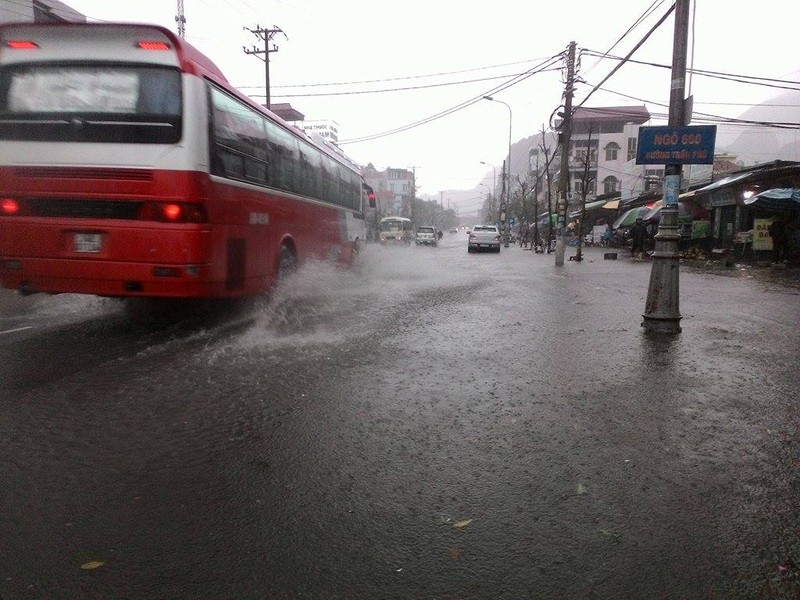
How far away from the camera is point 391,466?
125 inches

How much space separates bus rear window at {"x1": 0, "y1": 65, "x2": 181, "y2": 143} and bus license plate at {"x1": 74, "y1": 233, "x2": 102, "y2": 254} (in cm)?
96

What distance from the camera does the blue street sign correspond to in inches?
268

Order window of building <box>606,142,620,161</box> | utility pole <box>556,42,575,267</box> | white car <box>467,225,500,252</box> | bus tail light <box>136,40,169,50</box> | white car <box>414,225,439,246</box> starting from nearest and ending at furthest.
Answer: bus tail light <box>136,40,169,50</box> < utility pole <box>556,42,575,267</box> < white car <box>467,225,500,252</box> < white car <box>414,225,439,246</box> < window of building <box>606,142,620,161</box>

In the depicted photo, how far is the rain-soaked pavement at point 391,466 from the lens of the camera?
2232 mm

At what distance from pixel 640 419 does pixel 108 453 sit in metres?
3.48

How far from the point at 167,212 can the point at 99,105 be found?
1.29 meters

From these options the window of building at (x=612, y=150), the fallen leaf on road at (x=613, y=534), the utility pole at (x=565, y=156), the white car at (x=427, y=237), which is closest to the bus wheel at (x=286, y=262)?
the fallen leaf on road at (x=613, y=534)

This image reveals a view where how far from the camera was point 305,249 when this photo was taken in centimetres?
962

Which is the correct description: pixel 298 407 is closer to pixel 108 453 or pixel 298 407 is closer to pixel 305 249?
pixel 108 453

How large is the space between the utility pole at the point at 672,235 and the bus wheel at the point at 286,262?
513 cm

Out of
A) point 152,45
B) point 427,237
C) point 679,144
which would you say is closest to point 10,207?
point 152,45

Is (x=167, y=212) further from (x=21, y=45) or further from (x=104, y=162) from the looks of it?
(x=21, y=45)

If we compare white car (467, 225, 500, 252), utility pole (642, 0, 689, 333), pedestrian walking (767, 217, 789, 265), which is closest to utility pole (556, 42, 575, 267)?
pedestrian walking (767, 217, 789, 265)

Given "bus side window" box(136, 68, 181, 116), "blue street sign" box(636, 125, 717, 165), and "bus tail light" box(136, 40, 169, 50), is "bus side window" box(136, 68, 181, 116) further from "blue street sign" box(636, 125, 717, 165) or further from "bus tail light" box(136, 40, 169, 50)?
"blue street sign" box(636, 125, 717, 165)
